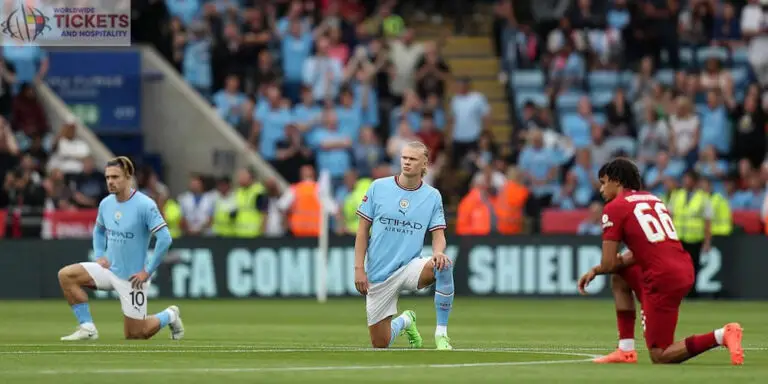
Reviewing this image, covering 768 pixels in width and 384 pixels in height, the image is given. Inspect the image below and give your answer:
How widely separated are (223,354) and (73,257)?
16.1 m

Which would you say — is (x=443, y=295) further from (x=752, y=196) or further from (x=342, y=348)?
(x=752, y=196)

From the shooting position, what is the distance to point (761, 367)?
15203mm

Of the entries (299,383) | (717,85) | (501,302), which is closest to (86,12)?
(299,383)

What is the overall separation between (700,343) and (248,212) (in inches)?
740

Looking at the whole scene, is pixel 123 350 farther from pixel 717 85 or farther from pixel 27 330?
pixel 717 85

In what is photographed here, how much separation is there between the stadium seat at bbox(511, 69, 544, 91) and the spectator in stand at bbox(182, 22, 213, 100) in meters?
6.09

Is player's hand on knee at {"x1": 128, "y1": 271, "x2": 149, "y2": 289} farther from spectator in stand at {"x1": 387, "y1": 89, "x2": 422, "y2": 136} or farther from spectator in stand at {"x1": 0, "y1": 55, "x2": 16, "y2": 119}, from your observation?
spectator in stand at {"x1": 387, "y1": 89, "x2": 422, "y2": 136}

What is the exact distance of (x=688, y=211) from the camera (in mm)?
31203

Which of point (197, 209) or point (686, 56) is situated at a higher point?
point (686, 56)

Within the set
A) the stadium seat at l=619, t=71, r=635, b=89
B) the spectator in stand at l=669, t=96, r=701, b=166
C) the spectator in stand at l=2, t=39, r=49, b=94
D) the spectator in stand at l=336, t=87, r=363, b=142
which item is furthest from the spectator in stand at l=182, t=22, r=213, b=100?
the spectator in stand at l=669, t=96, r=701, b=166

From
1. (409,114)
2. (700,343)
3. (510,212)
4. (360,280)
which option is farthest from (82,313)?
(409,114)

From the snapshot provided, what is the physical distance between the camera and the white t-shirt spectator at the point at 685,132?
112 feet

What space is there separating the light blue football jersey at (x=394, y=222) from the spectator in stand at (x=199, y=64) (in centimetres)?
1917

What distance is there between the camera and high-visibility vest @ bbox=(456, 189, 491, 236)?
32188 mm
